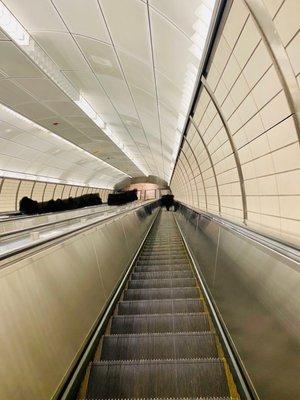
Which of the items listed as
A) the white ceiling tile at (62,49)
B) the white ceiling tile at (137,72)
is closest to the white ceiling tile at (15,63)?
the white ceiling tile at (62,49)

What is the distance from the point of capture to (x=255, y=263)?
2.08 m

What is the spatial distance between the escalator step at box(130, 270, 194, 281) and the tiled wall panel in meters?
1.43

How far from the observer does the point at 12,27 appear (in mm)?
4488

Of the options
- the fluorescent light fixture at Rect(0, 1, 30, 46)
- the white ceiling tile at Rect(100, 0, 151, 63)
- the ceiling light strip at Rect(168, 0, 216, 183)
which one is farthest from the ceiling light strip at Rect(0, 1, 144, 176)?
the ceiling light strip at Rect(168, 0, 216, 183)

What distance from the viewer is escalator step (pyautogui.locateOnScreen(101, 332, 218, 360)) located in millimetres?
2574

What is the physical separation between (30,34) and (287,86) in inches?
164

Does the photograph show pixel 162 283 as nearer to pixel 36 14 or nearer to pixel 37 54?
pixel 36 14

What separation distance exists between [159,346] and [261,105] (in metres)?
2.73

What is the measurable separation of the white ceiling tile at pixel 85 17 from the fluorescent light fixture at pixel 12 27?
768 millimetres

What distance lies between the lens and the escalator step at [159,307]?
350 cm

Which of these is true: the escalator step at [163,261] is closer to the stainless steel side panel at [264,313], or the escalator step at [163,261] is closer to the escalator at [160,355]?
the escalator at [160,355]

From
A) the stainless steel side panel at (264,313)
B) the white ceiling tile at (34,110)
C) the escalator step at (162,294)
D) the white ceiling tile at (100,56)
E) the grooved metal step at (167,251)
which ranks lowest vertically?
the grooved metal step at (167,251)

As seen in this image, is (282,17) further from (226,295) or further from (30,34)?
(30,34)

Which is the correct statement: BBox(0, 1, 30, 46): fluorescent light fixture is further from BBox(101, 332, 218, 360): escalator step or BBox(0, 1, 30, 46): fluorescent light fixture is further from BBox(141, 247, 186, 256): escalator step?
BBox(141, 247, 186, 256): escalator step
